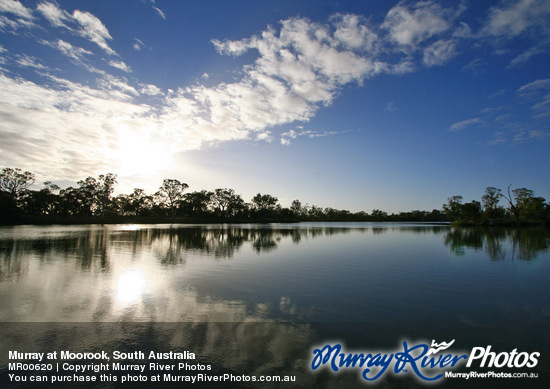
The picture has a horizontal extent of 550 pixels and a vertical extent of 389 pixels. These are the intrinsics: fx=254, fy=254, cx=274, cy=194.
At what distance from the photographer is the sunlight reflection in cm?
944

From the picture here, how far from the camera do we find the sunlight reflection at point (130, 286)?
9.44m

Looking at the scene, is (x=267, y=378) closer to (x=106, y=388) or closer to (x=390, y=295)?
(x=106, y=388)

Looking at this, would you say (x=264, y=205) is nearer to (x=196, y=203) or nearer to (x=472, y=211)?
(x=196, y=203)

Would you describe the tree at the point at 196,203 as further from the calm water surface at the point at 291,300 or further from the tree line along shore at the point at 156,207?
the calm water surface at the point at 291,300

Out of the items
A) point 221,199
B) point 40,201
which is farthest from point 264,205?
point 40,201

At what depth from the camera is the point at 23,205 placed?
300 feet

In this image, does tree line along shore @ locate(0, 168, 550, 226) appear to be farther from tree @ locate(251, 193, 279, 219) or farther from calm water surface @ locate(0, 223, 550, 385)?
calm water surface @ locate(0, 223, 550, 385)
